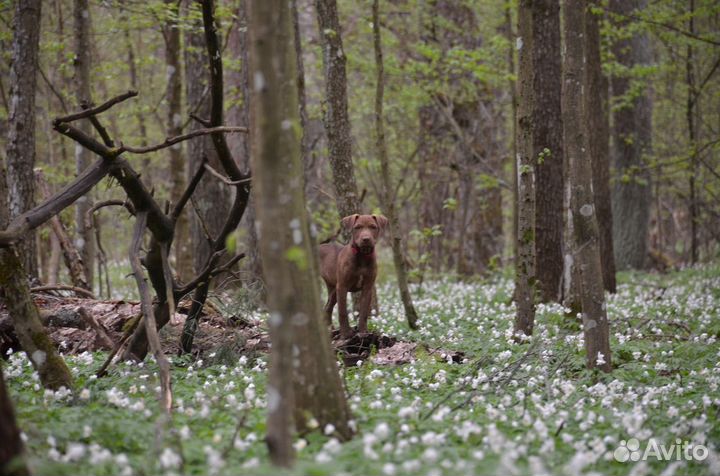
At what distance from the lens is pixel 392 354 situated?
8.81m

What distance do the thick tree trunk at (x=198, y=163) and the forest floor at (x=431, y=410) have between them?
5443 mm

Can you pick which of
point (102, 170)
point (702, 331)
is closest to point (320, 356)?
point (102, 170)

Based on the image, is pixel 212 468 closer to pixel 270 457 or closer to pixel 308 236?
pixel 270 457

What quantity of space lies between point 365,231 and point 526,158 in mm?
2430

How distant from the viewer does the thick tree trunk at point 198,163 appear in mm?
15172

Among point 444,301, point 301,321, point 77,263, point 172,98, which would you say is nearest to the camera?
point 301,321

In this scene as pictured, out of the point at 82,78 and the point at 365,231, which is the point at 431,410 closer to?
the point at 365,231

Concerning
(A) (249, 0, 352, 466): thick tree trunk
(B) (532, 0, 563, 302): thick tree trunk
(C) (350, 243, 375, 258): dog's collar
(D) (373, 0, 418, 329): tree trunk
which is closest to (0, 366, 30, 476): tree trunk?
(A) (249, 0, 352, 466): thick tree trunk

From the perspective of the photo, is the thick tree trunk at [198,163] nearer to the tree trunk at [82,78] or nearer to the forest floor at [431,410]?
the tree trunk at [82,78]

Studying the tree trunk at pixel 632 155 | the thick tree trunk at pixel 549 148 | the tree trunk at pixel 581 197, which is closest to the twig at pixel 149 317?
the tree trunk at pixel 581 197

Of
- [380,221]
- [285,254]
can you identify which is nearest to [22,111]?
[380,221]

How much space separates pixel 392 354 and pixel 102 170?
422 cm

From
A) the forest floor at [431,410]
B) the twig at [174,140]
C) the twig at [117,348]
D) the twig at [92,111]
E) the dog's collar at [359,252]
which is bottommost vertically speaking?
the forest floor at [431,410]

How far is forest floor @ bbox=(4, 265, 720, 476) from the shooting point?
4359 mm
